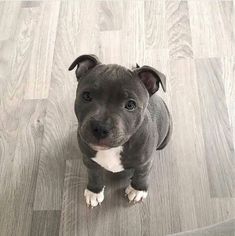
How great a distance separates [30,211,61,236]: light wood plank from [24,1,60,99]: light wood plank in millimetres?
688

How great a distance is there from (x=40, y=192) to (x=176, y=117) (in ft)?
2.63

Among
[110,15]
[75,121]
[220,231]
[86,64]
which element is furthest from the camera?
[110,15]

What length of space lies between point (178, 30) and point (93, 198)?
1.19m

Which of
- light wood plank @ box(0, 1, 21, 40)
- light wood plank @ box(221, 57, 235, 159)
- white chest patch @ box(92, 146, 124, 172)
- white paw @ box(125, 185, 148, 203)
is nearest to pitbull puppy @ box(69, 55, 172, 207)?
white chest patch @ box(92, 146, 124, 172)

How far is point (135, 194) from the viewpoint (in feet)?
6.43

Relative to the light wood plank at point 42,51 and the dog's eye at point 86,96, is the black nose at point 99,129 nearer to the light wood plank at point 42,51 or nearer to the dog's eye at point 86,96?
the dog's eye at point 86,96

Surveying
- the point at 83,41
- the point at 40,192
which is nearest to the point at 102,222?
the point at 40,192

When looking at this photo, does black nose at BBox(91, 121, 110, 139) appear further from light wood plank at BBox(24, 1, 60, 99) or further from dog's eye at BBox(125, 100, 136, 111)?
light wood plank at BBox(24, 1, 60, 99)

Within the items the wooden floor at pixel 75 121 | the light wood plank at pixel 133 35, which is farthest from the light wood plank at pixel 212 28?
the light wood plank at pixel 133 35

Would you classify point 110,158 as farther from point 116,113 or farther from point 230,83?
point 230,83

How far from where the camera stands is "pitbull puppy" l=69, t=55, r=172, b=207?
1418mm

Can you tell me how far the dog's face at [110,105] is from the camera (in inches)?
55.4

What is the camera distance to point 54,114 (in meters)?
2.30

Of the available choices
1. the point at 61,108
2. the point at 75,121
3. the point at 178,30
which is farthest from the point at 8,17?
the point at 178,30
